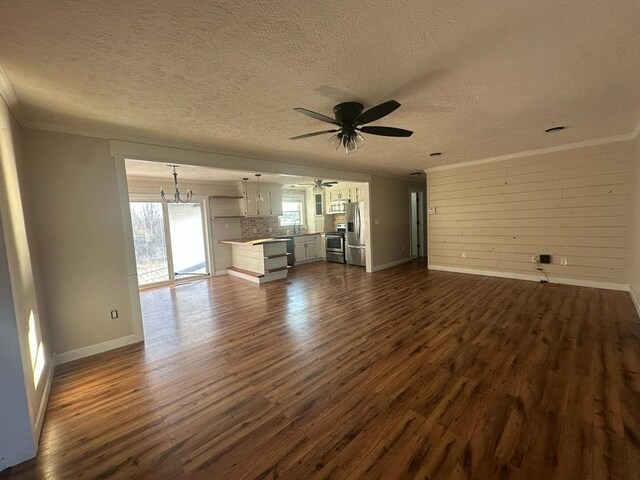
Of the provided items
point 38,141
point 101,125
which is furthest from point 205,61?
point 38,141

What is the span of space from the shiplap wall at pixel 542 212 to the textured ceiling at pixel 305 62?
1586mm

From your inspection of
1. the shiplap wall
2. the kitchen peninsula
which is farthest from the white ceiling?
the shiplap wall

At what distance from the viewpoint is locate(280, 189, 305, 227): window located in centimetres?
841

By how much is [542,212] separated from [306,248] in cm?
570

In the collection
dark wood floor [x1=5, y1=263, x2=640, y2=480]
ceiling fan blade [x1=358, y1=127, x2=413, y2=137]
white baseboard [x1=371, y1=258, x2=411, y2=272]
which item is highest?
ceiling fan blade [x1=358, y1=127, x2=413, y2=137]

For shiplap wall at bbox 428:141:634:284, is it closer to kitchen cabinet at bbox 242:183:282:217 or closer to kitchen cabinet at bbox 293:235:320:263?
kitchen cabinet at bbox 293:235:320:263

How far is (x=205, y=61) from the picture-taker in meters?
1.77

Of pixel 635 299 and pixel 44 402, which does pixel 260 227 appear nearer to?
pixel 44 402

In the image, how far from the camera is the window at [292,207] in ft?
27.6

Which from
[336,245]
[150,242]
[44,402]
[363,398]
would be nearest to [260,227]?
[336,245]

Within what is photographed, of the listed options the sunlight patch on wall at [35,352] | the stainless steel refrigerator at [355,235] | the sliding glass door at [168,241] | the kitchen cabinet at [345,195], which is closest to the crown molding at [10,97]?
the sunlight patch on wall at [35,352]

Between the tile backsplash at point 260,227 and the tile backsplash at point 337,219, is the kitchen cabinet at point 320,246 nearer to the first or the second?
the tile backsplash at point 337,219

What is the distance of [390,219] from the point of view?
23.6 ft

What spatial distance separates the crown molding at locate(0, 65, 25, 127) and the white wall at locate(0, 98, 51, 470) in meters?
0.06
